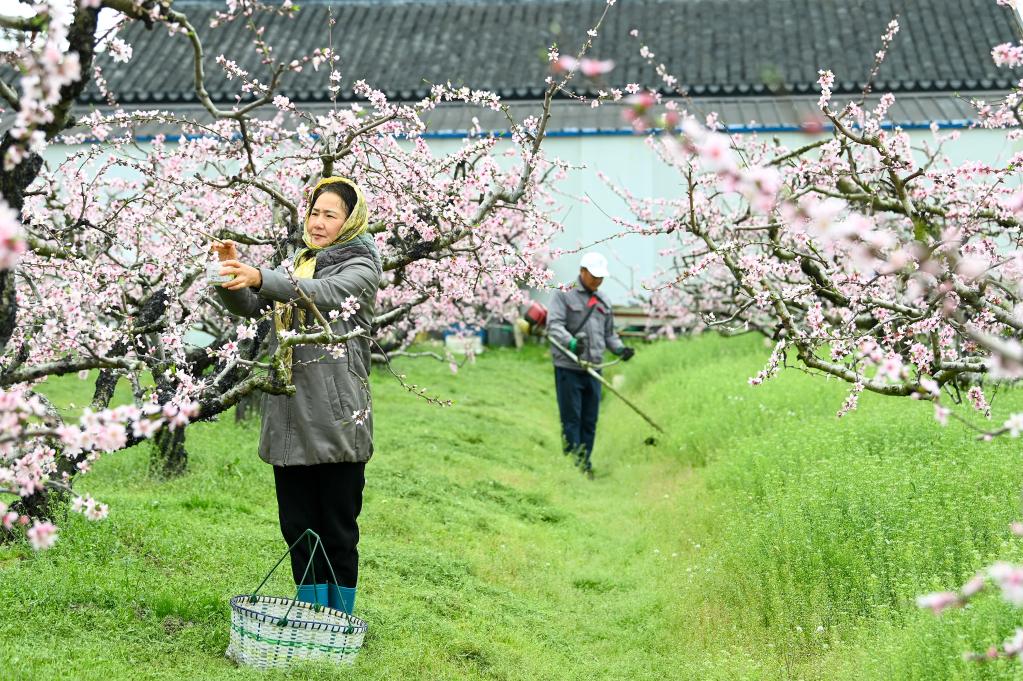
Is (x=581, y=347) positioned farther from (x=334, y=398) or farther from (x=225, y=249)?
(x=225, y=249)

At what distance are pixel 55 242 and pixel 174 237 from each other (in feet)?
6.87

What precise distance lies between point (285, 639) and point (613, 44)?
1976 cm

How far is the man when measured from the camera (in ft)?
31.2

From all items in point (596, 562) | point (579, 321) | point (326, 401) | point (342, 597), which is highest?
point (579, 321)

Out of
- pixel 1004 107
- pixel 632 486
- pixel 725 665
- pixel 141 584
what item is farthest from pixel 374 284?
pixel 632 486

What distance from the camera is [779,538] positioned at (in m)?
5.59

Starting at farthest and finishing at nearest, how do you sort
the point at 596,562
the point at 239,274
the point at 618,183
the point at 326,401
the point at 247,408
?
the point at 618,183 → the point at 247,408 → the point at 596,562 → the point at 326,401 → the point at 239,274

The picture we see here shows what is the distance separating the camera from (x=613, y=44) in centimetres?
2245

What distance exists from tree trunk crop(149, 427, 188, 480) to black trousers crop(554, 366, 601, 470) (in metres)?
3.37

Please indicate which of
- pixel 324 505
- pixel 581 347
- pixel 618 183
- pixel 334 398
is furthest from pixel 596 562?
pixel 618 183

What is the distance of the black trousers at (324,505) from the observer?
181 inches

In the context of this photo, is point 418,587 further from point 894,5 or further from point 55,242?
point 894,5

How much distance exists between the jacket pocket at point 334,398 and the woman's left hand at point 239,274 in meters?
0.57

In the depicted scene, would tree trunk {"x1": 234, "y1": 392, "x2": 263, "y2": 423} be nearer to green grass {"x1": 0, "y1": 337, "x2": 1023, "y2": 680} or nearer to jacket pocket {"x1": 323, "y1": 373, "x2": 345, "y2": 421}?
green grass {"x1": 0, "y1": 337, "x2": 1023, "y2": 680}
